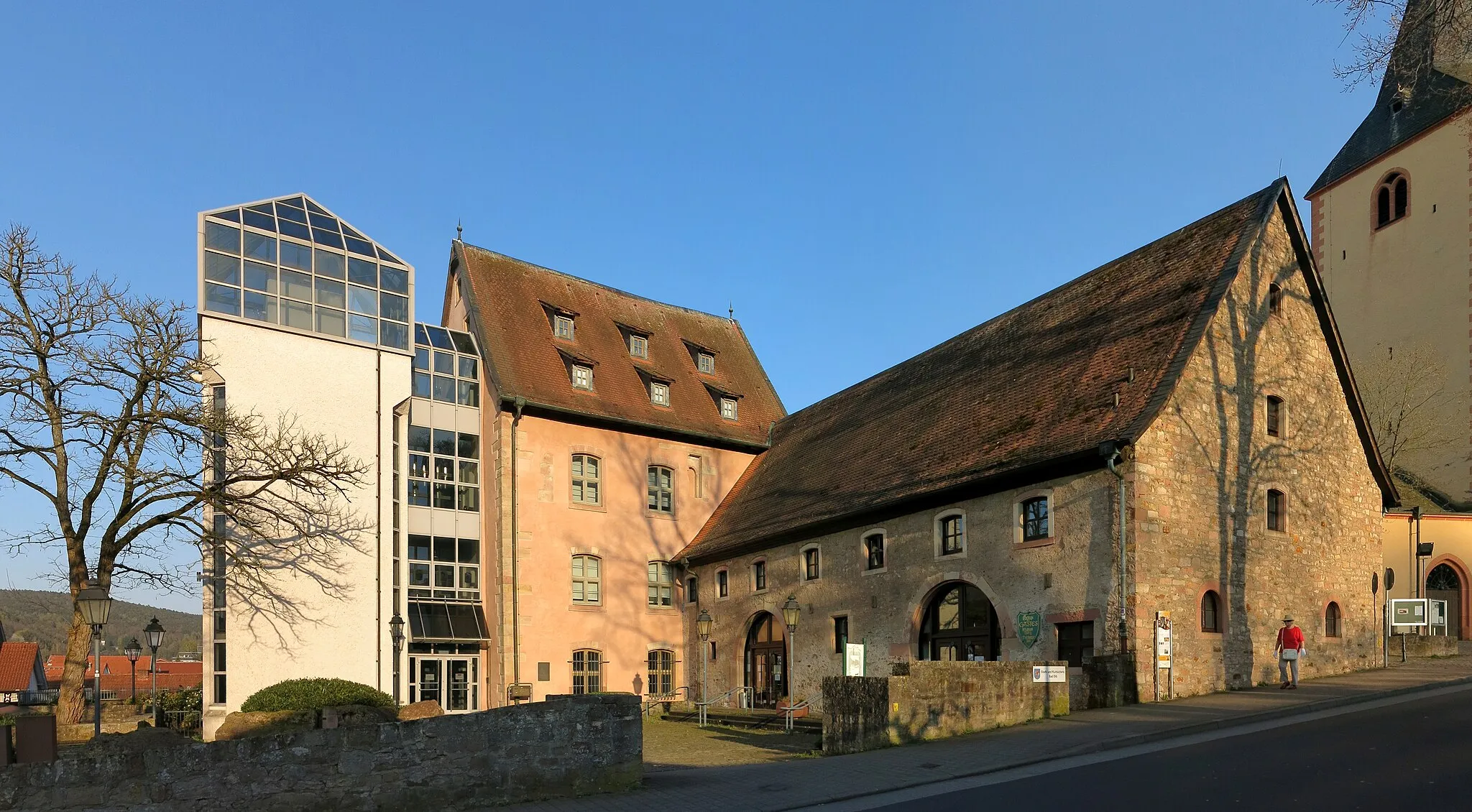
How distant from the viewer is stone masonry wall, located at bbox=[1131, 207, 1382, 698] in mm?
19203

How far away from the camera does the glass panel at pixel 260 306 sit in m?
25.3

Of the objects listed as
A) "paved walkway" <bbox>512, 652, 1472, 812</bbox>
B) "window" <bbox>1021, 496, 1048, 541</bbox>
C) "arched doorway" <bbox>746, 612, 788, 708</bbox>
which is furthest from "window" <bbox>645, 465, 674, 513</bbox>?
"paved walkway" <bbox>512, 652, 1472, 812</bbox>

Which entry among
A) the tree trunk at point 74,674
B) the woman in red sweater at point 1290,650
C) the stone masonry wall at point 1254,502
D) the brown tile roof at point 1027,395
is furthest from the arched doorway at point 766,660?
the tree trunk at point 74,674

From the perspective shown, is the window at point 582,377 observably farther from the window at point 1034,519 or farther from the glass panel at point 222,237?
the window at point 1034,519

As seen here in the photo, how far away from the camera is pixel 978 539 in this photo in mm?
22047

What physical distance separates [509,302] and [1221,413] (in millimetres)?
21045

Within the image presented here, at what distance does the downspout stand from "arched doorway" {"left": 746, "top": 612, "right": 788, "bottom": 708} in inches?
249

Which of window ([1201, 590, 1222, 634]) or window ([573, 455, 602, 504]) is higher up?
window ([573, 455, 602, 504])

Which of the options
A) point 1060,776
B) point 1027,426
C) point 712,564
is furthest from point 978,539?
point 712,564

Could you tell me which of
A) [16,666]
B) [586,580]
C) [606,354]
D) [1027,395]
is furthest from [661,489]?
[16,666]

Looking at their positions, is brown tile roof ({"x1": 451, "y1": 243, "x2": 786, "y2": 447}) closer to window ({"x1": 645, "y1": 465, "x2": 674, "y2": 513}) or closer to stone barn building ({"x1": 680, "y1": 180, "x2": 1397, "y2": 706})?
window ({"x1": 645, "y1": 465, "x2": 674, "y2": 513})

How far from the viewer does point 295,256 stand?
26.5 meters

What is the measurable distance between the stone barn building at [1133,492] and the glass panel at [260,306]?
527 inches

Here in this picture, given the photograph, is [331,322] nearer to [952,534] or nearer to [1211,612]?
[952,534]
